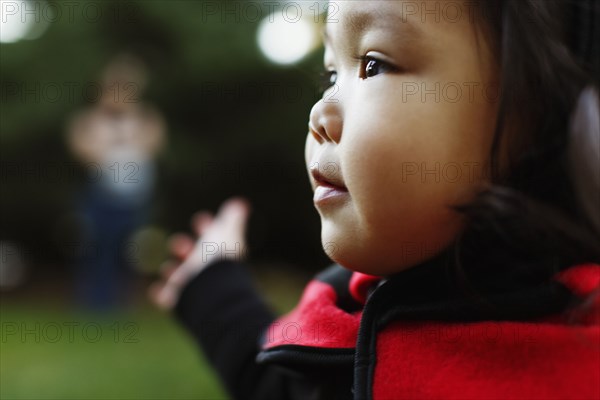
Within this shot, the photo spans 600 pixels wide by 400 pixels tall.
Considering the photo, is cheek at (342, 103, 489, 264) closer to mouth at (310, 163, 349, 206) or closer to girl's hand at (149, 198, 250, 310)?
mouth at (310, 163, 349, 206)

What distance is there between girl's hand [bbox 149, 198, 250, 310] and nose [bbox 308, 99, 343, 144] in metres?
0.44

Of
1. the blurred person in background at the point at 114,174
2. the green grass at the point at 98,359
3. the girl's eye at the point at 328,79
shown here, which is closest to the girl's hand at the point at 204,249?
the girl's eye at the point at 328,79

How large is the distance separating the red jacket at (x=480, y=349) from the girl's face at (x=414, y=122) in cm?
7

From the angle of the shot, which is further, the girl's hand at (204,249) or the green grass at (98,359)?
the green grass at (98,359)

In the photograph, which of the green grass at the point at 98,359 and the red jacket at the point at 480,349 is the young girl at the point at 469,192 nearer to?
the red jacket at the point at 480,349

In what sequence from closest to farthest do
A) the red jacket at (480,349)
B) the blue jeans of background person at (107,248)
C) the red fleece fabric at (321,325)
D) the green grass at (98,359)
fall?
1. the red jacket at (480,349)
2. the red fleece fabric at (321,325)
3. the green grass at (98,359)
4. the blue jeans of background person at (107,248)

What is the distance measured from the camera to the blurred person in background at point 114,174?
11.7ft

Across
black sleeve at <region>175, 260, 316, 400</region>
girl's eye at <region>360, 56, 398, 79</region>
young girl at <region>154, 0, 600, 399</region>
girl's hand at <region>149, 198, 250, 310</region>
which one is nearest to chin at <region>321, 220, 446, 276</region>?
young girl at <region>154, 0, 600, 399</region>

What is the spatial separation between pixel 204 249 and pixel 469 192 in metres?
0.55

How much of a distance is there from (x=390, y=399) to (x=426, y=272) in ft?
0.42

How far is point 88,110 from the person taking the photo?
152 inches

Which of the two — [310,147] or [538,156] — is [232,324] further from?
[538,156]

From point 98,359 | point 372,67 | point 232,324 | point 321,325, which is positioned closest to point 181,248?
point 232,324

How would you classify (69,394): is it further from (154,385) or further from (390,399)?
(390,399)
